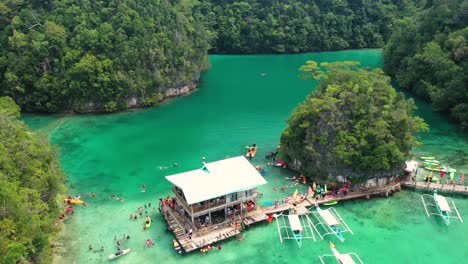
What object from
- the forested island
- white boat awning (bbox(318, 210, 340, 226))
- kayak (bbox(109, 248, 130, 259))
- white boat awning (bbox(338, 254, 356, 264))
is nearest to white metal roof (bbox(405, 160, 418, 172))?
white boat awning (bbox(318, 210, 340, 226))

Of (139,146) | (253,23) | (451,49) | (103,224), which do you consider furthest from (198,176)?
(253,23)

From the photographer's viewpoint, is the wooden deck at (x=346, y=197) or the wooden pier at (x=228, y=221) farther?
the wooden deck at (x=346, y=197)

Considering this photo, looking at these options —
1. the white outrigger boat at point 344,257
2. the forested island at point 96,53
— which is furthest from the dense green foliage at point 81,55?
the white outrigger boat at point 344,257

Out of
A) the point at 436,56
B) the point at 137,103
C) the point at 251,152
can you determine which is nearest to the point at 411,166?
the point at 251,152

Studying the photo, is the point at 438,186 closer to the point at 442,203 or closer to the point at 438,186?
the point at 438,186

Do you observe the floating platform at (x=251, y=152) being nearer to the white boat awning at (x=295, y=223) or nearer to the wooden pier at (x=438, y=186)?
the white boat awning at (x=295, y=223)

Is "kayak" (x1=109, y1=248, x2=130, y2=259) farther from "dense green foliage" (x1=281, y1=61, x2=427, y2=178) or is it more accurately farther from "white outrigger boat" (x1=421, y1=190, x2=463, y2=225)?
"white outrigger boat" (x1=421, y1=190, x2=463, y2=225)

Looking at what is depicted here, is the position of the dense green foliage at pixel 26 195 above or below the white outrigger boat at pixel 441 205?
above
